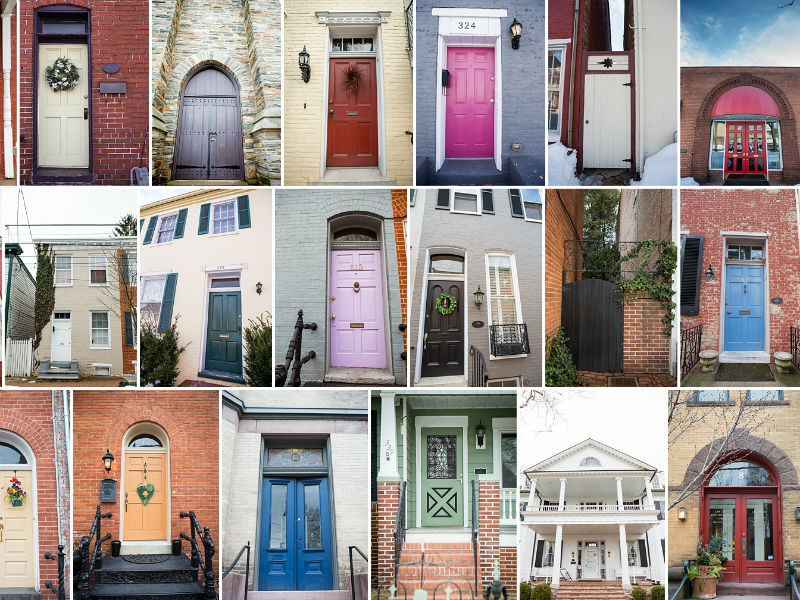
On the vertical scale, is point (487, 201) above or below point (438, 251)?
above

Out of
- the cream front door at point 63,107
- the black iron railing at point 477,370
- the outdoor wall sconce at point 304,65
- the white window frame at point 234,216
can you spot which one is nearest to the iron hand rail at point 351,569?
the black iron railing at point 477,370

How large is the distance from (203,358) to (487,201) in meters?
3.06

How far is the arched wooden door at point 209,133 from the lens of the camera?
6.39 meters

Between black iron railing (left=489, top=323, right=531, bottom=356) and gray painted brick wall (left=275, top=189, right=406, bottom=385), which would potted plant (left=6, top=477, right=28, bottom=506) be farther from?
black iron railing (left=489, top=323, right=531, bottom=356)

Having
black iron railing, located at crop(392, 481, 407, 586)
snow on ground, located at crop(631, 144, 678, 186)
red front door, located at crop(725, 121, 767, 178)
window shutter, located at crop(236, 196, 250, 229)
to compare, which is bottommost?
black iron railing, located at crop(392, 481, 407, 586)

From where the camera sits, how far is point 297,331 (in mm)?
5703

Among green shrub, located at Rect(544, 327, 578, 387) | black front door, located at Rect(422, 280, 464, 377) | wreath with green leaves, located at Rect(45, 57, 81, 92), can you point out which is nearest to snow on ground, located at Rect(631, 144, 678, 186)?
green shrub, located at Rect(544, 327, 578, 387)

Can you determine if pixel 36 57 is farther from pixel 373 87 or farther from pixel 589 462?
pixel 589 462

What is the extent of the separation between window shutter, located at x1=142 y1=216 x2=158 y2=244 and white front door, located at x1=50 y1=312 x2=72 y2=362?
113 cm

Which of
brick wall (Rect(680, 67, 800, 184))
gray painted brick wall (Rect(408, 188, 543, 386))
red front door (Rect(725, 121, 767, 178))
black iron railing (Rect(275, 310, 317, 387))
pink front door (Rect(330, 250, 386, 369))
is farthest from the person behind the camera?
red front door (Rect(725, 121, 767, 178))

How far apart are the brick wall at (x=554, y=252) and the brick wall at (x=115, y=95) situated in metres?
4.12

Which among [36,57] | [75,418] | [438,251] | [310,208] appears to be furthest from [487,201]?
[36,57]

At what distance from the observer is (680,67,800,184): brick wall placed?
21.5 ft

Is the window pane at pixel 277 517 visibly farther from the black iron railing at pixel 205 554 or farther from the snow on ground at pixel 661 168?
the snow on ground at pixel 661 168
